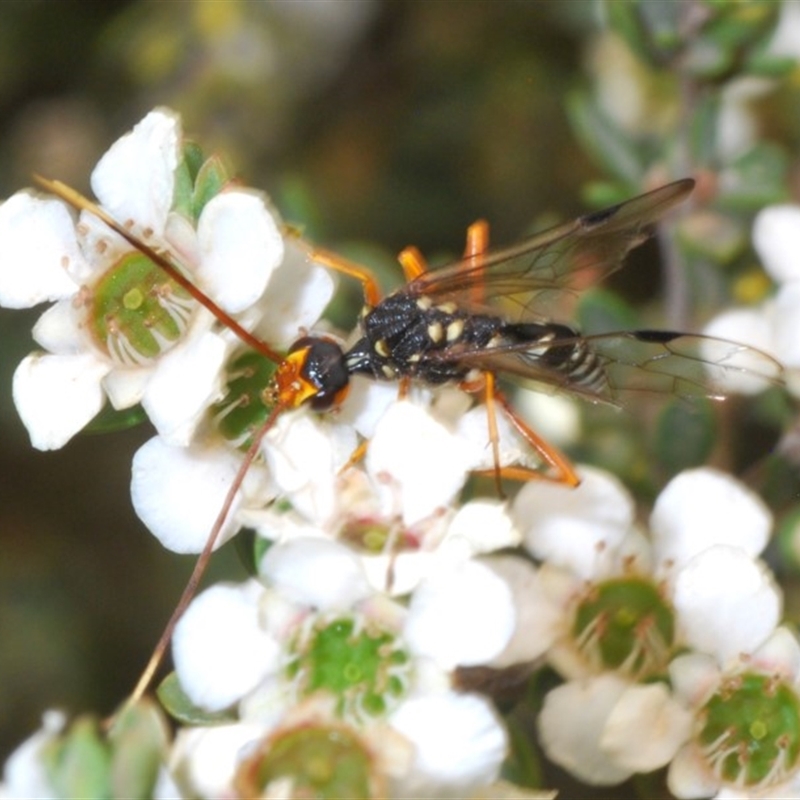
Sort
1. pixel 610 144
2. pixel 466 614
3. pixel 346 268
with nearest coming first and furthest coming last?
pixel 466 614 < pixel 346 268 < pixel 610 144

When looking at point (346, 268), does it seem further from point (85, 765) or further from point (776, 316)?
point (85, 765)

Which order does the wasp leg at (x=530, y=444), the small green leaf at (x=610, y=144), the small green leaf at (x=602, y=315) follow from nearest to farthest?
1. the wasp leg at (x=530, y=444)
2. the small green leaf at (x=602, y=315)
3. the small green leaf at (x=610, y=144)

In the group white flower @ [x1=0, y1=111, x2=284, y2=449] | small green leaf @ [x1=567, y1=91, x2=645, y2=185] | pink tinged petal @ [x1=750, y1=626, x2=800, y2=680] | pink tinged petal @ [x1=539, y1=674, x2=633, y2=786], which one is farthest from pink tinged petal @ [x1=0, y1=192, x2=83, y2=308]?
small green leaf @ [x1=567, y1=91, x2=645, y2=185]

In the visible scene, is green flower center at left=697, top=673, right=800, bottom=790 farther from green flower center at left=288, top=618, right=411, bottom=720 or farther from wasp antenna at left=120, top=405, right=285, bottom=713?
wasp antenna at left=120, top=405, right=285, bottom=713

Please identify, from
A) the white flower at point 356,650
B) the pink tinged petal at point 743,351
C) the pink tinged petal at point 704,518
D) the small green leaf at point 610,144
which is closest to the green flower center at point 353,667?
the white flower at point 356,650

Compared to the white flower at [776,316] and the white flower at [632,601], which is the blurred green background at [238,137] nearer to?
the white flower at [776,316]

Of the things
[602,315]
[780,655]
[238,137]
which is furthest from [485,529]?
[238,137]
